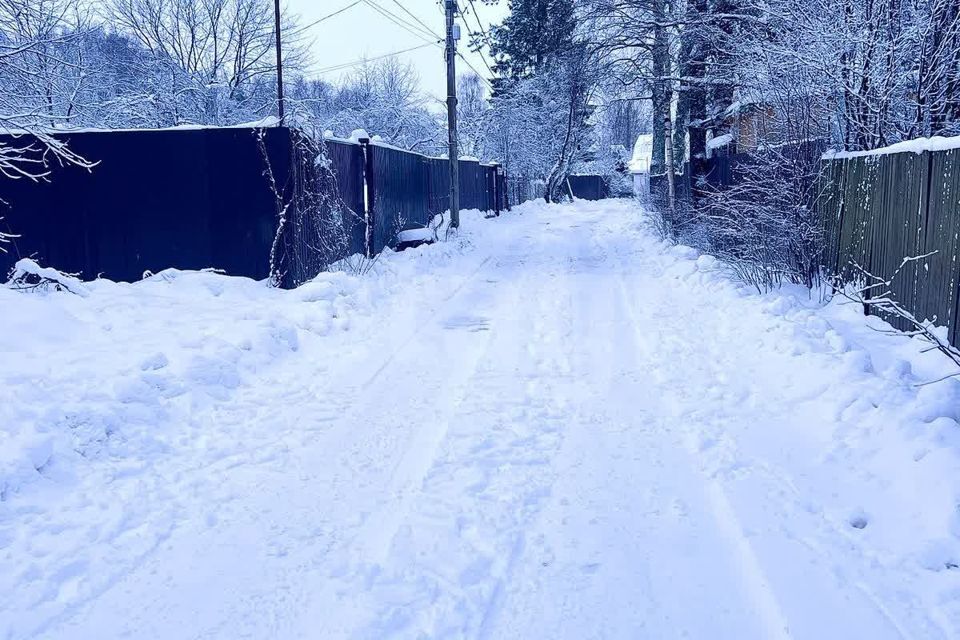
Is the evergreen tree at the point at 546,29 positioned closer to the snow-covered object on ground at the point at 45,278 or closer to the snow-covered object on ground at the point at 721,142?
the snow-covered object on ground at the point at 721,142

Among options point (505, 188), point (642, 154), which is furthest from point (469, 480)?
point (642, 154)

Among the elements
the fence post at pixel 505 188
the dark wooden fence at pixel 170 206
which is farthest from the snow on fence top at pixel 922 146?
the fence post at pixel 505 188

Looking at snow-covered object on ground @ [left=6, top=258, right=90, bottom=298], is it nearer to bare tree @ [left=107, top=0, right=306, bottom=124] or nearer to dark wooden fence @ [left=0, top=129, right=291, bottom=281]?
dark wooden fence @ [left=0, top=129, right=291, bottom=281]

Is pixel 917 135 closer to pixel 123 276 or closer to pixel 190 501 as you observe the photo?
pixel 190 501

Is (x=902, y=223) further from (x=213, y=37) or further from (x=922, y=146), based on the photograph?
(x=213, y=37)

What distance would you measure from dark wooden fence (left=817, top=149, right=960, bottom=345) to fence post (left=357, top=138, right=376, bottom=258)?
26.9ft

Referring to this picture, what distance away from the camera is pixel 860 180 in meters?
8.64

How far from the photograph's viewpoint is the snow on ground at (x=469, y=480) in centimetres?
325

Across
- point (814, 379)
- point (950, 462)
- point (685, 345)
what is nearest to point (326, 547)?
point (950, 462)

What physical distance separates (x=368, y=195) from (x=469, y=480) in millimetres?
11301

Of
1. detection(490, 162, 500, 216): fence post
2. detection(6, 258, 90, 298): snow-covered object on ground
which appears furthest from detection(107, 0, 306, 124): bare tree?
detection(6, 258, 90, 298): snow-covered object on ground

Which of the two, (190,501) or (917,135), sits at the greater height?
(917,135)

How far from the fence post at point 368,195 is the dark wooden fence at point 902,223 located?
820 centimetres

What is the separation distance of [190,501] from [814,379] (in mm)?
4604
